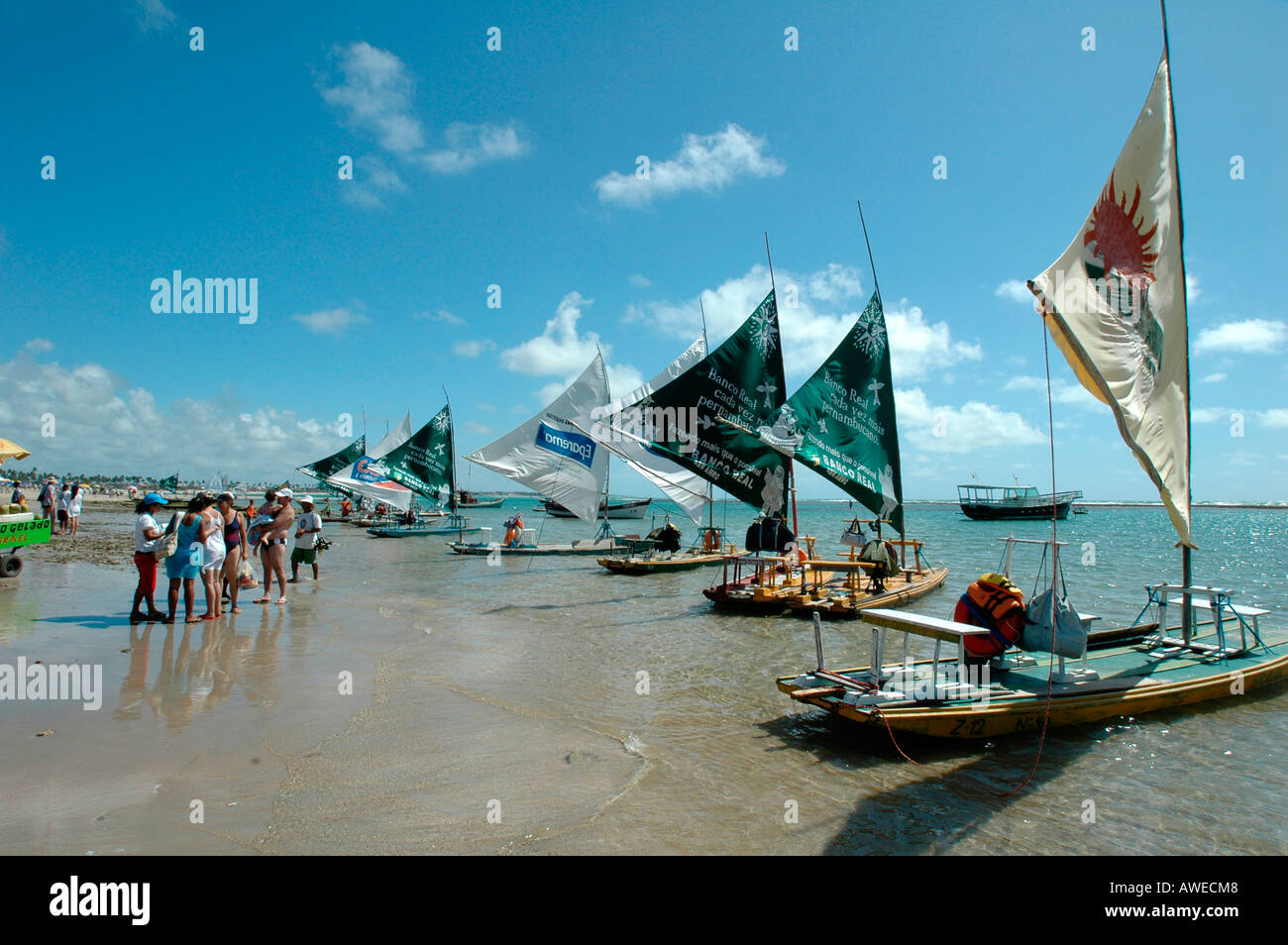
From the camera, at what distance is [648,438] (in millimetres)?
16328

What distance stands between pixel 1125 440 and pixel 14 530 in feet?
67.9

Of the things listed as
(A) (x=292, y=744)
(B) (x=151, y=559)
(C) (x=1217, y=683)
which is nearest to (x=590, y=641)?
(A) (x=292, y=744)

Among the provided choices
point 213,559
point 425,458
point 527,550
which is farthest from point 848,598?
point 425,458

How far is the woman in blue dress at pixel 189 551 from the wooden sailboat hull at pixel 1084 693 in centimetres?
895

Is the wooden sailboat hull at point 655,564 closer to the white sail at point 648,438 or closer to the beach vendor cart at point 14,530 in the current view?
the white sail at point 648,438

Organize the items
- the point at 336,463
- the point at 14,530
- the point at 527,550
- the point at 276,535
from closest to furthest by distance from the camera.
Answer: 1. the point at 276,535
2. the point at 14,530
3. the point at 527,550
4. the point at 336,463

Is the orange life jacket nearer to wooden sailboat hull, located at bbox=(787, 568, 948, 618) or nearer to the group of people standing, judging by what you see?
wooden sailboat hull, located at bbox=(787, 568, 948, 618)

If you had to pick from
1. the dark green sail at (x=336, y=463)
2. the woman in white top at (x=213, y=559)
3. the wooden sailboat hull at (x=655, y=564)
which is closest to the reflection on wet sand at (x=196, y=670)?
the woman in white top at (x=213, y=559)

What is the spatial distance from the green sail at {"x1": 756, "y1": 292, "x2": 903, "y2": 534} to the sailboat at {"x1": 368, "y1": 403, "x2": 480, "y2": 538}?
2543 centimetres

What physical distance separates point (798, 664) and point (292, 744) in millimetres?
7231

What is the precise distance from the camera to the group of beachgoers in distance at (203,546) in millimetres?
10031

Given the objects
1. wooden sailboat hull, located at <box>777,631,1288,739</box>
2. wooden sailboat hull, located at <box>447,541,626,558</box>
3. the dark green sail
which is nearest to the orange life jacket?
wooden sailboat hull, located at <box>777,631,1288,739</box>

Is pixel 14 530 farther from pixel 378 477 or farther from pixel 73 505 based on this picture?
pixel 378 477
